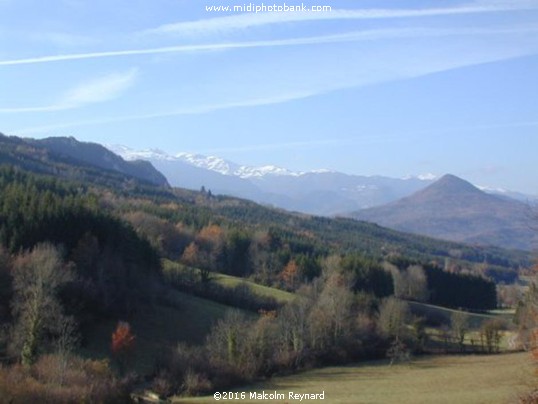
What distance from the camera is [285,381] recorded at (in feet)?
177

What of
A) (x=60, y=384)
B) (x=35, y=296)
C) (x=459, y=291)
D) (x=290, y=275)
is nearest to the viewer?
(x=60, y=384)

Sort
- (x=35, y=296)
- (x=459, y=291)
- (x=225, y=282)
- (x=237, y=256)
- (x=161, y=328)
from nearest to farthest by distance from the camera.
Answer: (x=35, y=296), (x=161, y=328), (x=225, y=282), (x=237, y=256), (x=459, y=291)

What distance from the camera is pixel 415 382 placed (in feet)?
179

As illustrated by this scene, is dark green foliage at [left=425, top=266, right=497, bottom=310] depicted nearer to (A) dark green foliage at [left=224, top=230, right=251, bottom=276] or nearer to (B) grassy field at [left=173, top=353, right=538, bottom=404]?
(A) dark green foliage at [left=224, top=230, right=251, bottom=276]

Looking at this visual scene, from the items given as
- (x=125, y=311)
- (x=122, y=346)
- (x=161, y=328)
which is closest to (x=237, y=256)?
(x=161, y=328)

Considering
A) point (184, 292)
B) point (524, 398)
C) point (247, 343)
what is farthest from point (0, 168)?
point (524, 398)

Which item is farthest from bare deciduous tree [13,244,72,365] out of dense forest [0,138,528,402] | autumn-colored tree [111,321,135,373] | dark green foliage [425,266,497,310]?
dark green foliage [425,266,497,310]

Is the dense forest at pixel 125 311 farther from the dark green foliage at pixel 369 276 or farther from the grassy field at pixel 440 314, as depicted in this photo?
the grassy field at pixel 440 314

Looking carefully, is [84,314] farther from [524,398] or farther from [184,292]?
[524,398]

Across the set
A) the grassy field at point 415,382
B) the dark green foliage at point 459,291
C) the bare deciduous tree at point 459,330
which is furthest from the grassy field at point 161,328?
the dark green foliage at point 459,291

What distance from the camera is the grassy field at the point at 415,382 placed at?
4422 centimetres

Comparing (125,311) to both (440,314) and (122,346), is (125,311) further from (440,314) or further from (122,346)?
(440,314)

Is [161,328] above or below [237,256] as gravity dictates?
below

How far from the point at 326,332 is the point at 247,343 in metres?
13.4
